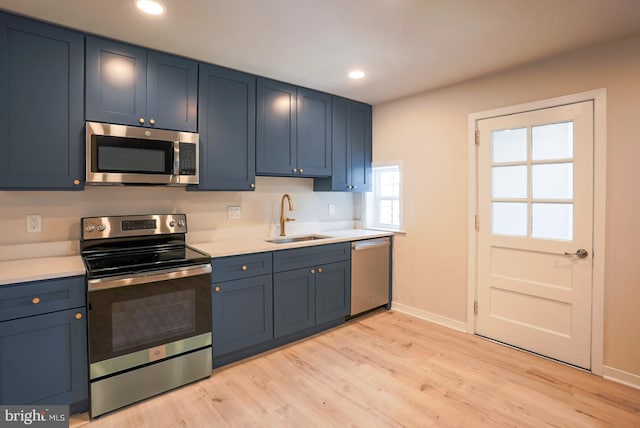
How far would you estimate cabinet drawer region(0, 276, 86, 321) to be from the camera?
5.78ft

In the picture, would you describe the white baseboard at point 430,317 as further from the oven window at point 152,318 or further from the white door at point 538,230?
the oven window at point 152,318

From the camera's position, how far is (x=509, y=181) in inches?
114

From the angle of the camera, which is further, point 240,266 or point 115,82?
point 240,266

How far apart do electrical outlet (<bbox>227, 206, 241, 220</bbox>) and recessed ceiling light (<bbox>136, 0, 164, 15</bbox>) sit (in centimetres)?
165

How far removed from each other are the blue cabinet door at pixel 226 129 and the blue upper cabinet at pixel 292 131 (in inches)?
4.0

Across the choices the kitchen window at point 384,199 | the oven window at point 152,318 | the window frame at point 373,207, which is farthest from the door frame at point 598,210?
the oven window at point 152,318

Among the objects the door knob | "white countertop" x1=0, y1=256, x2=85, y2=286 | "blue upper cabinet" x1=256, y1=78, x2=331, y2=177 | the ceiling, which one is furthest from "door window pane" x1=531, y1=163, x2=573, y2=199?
"white countertop" x1=0, y1=256, x2=85, y2=286

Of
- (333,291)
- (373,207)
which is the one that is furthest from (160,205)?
(373,207)

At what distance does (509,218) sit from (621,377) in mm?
1323

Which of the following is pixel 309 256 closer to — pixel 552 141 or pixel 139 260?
pixel 139 260

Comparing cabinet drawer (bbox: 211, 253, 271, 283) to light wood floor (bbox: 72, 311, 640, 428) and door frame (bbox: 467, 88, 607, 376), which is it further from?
door frame (bbox: 467, 88, 607, 376)

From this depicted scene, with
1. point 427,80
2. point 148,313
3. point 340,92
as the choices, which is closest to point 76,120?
point 148,313

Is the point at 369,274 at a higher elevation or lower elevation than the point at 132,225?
lower

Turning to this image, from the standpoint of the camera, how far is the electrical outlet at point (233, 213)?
318cm
